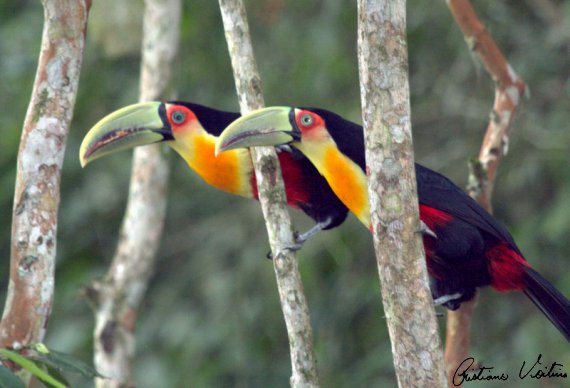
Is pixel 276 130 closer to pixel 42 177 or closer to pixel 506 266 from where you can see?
pixel 42 177

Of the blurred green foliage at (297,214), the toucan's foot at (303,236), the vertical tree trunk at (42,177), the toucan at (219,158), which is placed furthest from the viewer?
the blurred green foliage at (297,214)

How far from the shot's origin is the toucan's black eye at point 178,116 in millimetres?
3666

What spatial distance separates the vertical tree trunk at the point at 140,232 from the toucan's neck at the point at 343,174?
1.48 meters

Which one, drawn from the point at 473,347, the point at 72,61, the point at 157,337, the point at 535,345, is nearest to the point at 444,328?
the point at 473,347

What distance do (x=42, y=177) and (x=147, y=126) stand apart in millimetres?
684

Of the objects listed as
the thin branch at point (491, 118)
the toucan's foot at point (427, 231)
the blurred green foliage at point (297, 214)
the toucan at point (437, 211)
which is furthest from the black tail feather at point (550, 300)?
the blurred green foliage at point (297, 214)

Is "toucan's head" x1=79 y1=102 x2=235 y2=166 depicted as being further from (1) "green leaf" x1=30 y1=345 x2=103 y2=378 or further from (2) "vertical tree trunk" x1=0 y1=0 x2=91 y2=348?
(1) "green leaf" x1=30 y1=345 x2=103 y2=378

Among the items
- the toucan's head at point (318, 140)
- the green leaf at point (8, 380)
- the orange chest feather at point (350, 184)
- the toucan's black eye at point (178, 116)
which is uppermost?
the toucan's black eye at point (178, 116)

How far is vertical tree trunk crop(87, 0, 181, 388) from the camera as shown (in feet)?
15.1

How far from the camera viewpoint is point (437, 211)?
347 cm

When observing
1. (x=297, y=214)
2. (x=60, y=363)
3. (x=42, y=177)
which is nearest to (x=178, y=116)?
(x=42, y=177)

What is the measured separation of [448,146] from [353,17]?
0.77m

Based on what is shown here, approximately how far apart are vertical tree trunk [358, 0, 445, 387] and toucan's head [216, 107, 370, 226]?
67cm

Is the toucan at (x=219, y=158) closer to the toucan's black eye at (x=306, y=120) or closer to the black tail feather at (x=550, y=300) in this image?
the toucan's black eye at (x=306, y=120)
